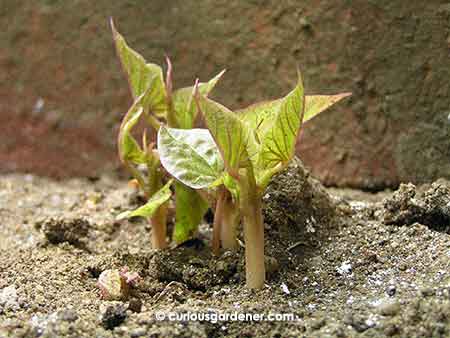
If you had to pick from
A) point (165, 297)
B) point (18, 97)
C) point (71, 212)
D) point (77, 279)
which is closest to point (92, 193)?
point (71, 212)

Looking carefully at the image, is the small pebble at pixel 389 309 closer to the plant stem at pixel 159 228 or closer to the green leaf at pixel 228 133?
the green leaf at pixel 228 133

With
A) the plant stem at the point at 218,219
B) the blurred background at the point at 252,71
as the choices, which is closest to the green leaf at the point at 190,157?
the plant stem at the point at 218,219

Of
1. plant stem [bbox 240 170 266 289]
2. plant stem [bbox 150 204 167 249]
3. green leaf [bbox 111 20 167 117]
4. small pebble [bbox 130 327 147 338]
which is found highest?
green leaf [bbox 111 20 167 117]

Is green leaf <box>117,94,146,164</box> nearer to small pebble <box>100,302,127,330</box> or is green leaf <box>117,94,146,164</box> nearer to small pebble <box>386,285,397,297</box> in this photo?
small pebble <box>100,302,127,330</box>

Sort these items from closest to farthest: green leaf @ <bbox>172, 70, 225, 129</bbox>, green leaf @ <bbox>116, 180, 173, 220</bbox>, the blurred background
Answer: green leaf @ <bbox>116, 180, 173, 220</bbox> → green leaf @ <bbox>172, 70, 225, 129</bbox> → the blurred background

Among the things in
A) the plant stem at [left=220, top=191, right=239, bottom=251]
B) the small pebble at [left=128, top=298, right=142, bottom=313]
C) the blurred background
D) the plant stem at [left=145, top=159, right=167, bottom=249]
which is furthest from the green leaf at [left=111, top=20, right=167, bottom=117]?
the blurred background

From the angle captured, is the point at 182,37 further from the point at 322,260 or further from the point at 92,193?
the point at 322,260

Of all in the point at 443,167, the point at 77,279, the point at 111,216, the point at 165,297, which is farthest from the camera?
the point at 111,216

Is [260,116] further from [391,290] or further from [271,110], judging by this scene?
[391,290]
